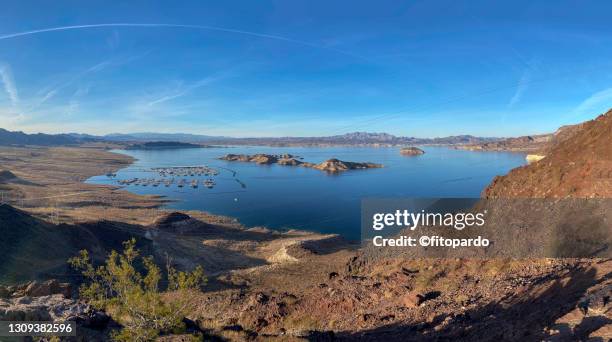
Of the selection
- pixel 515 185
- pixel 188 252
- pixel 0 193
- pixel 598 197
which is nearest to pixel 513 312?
pixel 598 197

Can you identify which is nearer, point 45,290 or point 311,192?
point 45,290

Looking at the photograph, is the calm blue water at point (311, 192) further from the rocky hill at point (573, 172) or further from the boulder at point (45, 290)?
the boulder at point (45, 290)

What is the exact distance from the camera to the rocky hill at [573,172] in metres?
18.8

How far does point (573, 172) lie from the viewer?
→ 20.6 meters

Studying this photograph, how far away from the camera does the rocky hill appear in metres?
18.8

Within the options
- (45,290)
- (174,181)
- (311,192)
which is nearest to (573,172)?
(45,290)

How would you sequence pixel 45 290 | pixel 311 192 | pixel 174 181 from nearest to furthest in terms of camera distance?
1. pixel 45 290
2. pixel 311 192
3. pixel 174 181

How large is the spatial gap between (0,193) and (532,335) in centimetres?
8386

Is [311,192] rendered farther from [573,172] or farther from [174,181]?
[573,172]

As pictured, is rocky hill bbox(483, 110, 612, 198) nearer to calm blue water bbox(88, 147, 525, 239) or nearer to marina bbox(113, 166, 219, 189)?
calm blue water bbox(88, 147, 525, 239)

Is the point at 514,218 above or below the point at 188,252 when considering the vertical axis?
above

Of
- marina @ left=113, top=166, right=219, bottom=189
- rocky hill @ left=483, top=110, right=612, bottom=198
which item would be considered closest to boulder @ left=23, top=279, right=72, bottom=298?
rocky hill @ left=483, top=110, right=612, bottom=198

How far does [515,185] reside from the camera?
77.4ft

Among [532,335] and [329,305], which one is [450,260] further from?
[532,335]
